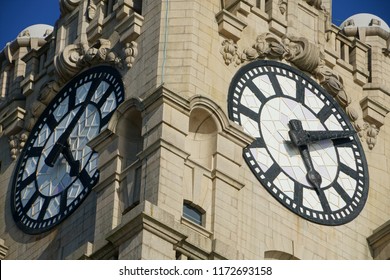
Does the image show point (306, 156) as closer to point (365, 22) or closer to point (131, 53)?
point (131, 53)

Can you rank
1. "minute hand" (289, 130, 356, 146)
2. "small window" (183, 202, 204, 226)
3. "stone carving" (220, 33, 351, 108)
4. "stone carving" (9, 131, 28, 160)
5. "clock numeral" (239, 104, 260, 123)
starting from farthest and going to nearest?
"stone carving" (9, 131, 28, 160) < "stone carving" (220, 33, 351, 108) < "minute hand" (289, 130, 356, 146) < "clock numeral" (239, 104, 260, 123) < "small window" (183, 202, 204, 226)

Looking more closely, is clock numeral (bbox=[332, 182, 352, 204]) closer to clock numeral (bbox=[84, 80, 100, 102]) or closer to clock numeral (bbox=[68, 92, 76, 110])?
clock numeral (bbox=[84, 80, 100, 102])

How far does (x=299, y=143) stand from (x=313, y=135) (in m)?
0.43

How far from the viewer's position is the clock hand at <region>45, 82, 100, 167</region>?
44344mm

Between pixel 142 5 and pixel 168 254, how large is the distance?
6.65 meters

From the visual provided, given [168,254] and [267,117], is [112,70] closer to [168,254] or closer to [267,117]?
[267,117]

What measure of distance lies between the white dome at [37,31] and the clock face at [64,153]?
11.9 feet

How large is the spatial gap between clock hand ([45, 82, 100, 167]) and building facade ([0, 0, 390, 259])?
0.08 ft

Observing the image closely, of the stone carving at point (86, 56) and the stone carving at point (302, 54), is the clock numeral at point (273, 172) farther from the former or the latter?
the stone carving at point (86, 56)

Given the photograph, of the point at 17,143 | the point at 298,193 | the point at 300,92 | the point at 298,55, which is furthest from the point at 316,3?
the point at 17,143

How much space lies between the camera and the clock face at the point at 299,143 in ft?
140

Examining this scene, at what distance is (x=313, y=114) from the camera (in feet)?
145

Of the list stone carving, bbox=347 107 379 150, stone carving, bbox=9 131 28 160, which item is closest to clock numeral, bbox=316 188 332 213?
stone carving, bbox=347 107 379 150

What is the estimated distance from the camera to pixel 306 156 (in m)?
43.5
